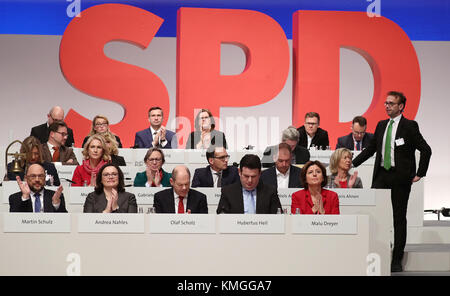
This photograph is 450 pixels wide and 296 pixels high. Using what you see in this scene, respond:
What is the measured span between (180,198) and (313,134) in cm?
270

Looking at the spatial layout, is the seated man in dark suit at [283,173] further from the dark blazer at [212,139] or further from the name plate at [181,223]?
the dark blazer at [212,139]

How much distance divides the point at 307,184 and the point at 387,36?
4.46 meters

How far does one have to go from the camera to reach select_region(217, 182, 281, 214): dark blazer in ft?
15.2

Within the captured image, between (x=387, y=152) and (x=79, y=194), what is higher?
(x=387, y=152)

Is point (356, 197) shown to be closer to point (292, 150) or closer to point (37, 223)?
point (292, 150)

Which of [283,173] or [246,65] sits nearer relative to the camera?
[283,173]

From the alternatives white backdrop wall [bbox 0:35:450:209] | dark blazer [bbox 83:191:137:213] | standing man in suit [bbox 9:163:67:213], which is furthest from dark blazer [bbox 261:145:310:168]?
white backdrop wall [bbox 0:35:450:209]

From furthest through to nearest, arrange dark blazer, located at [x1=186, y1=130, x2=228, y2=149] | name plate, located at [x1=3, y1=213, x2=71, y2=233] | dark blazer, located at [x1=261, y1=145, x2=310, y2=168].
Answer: dark blazer, located at [x1=186, y1=130, x2=228, y2=149]
dark blazer, located at [x1=261, y1=145, x2=310, y2=168]
name plate, located at [x1=3, y1=213, x2=71, y2=233]

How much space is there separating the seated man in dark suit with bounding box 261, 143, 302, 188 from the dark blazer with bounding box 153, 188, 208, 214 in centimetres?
76

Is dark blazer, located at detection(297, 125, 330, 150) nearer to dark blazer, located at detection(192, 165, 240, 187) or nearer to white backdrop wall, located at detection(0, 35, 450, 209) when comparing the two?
dark blazer, located at detection(192, 165, 240, 187)

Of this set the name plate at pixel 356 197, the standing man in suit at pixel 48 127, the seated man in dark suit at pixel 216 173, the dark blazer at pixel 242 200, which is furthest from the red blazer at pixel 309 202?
the standing man in suit at pixel 48 127

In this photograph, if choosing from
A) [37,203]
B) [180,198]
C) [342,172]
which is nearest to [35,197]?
[37,203]

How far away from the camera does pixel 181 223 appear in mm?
3996

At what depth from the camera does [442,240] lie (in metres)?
6.08
